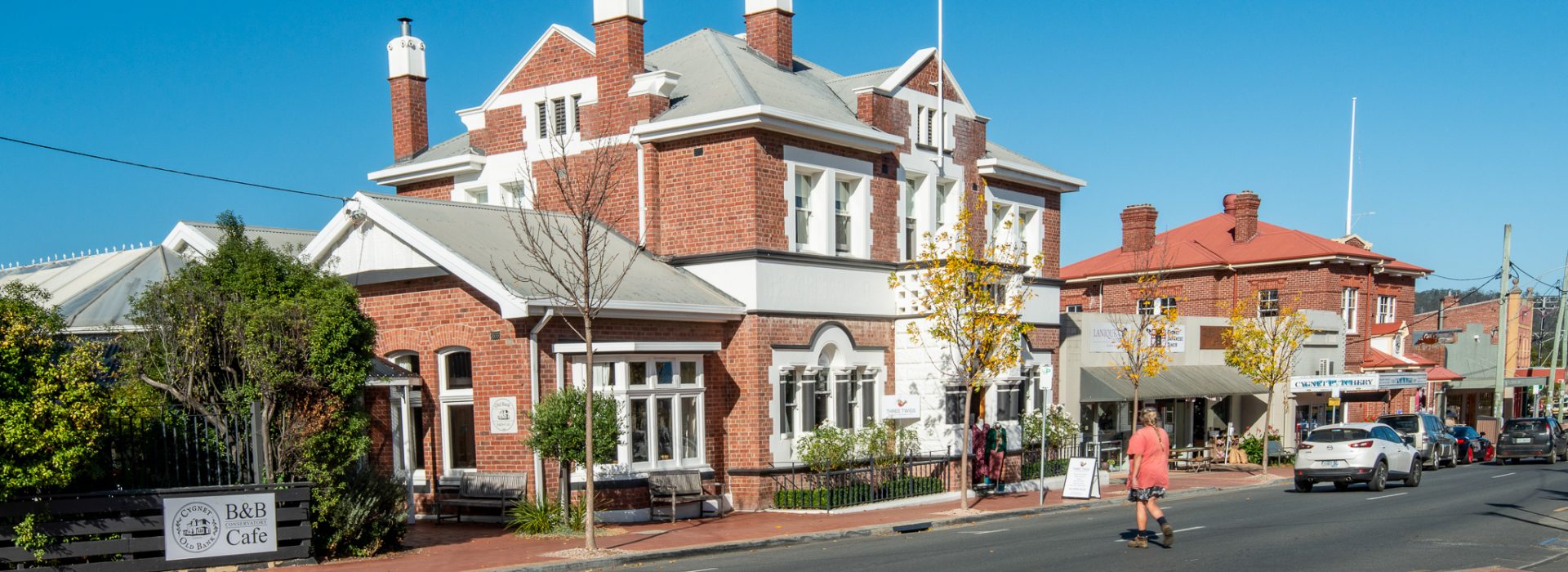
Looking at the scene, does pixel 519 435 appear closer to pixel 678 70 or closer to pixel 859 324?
pixel 859 324

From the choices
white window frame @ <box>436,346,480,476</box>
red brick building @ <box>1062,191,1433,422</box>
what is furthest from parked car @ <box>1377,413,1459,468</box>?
white window frame @ <box>436,346,480,476</box>

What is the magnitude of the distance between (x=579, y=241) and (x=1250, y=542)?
11806 millimetres

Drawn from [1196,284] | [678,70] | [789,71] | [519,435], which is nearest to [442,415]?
[519,435]

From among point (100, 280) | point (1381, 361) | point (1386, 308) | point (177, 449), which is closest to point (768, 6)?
point (100, 280)

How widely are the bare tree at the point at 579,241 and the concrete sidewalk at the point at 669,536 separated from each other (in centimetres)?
72

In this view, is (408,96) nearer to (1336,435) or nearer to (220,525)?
(220,525)

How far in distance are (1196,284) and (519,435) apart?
1306 inches

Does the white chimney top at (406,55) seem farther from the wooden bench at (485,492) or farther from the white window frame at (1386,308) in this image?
the white window frame at (1386,308)

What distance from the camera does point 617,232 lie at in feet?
75.6

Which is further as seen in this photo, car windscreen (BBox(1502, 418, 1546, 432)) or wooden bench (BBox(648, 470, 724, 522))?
car windscreen (BBox(1502, 418, 1546, 432))

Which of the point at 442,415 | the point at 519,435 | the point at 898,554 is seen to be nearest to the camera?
the point at 898,554

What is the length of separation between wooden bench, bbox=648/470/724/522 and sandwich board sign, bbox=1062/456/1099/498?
6.70 meters

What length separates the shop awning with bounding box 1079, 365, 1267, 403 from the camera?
30438mm

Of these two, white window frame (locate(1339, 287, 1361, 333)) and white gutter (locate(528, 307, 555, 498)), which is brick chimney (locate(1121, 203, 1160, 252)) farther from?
white gutter (locate(528, 307, 555, 498))
